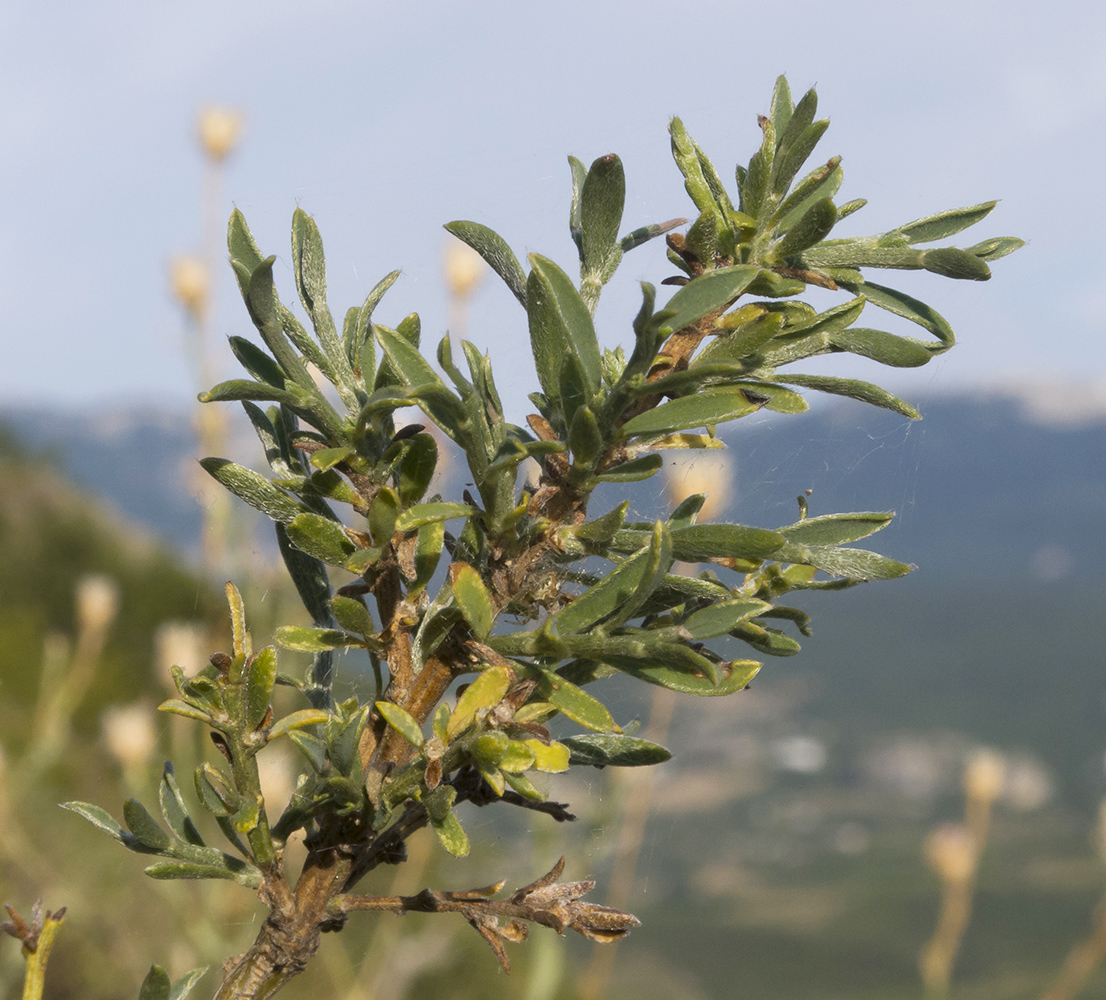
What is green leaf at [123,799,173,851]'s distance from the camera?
1.17 ft

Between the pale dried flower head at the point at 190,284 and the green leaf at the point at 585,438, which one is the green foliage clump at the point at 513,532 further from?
the pale dried flower head at the point at 190,284

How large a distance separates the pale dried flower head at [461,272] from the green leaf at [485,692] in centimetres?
145

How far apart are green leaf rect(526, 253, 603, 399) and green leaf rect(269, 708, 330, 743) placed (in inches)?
6.0

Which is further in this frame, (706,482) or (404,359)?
(706,482)

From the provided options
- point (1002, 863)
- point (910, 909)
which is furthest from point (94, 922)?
point (1002, 863)

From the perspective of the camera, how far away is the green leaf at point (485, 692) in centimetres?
34

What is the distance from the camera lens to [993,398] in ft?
71.3

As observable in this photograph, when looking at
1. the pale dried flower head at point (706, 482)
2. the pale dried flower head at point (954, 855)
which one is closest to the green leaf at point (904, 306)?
the pale dried flower head at point (706, 482)

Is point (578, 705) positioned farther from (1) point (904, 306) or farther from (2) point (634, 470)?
(1) point (904, 306)

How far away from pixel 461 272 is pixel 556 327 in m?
1.42

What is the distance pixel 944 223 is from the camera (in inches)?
16.5

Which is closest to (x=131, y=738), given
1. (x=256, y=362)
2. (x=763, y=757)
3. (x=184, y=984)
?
(x=184, y=984)

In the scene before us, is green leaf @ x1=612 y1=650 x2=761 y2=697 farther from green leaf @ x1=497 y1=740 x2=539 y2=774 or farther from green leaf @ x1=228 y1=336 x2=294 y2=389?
green leaf @ x1=228 y1=336 x2=294 y2=389

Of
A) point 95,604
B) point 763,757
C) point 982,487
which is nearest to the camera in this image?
point 95,604
